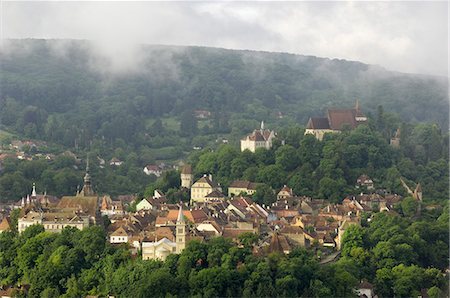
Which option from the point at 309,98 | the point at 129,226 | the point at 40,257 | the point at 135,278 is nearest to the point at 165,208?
the point at 129,226

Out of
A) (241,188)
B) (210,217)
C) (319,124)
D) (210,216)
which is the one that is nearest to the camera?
(210,217)

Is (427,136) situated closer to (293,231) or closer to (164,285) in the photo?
(293,231)

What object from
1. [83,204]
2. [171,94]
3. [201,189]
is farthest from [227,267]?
[171,94]

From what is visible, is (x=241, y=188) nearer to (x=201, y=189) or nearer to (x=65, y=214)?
(x=201, y=189)

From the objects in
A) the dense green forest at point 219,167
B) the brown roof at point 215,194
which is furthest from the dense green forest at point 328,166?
the brown roof at point 215,194

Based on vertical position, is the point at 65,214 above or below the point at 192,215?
above
